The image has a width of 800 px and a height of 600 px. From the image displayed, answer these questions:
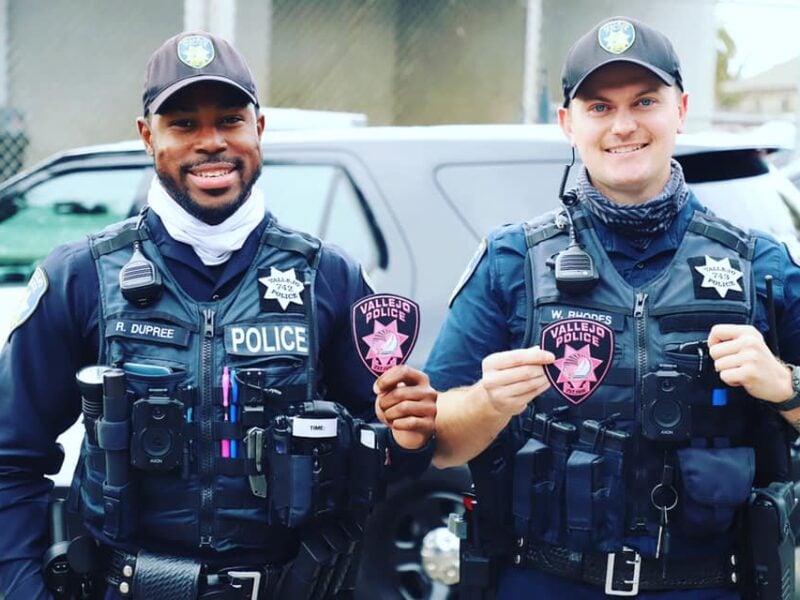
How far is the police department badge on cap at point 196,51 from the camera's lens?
2.41 metres

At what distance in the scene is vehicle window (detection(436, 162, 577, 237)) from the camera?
148 inches

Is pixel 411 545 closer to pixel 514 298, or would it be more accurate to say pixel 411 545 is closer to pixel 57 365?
pixel 514 298

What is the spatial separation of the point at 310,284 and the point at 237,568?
23.9 inches

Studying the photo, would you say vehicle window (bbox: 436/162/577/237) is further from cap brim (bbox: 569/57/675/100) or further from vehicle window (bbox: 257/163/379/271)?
cap brim (bbox: 569/57/675/100)

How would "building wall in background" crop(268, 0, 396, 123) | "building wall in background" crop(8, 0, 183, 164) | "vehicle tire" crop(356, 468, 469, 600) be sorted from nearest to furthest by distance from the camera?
1. "vehicle tire" crop(356, 468, 469, 600)
2. "building wall in background" crop(8, 0, 183, 164)
3. "building wall in background" crop(268, 0, 396, 123)

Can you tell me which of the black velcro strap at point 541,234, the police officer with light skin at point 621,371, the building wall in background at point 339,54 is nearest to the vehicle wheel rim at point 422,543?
the police officer with light skin at point 621,371

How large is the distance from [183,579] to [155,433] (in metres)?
0.30

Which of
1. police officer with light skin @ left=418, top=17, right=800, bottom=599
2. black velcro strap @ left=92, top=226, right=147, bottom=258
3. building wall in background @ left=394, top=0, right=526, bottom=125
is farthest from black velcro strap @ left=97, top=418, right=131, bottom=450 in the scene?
building wall in background @ left=394, top=0, right=526, bottom=125

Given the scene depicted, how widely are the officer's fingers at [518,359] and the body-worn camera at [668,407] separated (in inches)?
9.3

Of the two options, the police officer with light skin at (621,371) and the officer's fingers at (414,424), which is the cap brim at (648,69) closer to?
the police officer with light skin at (621,371)

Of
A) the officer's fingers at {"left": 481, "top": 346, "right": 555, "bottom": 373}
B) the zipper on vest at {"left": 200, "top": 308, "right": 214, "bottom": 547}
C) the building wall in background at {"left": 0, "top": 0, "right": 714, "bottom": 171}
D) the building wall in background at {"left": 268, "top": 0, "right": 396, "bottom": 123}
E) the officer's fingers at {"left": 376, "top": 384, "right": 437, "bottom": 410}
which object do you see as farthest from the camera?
the building wall in background at {"left": 268, "top": 0, "right": 396, "bottom": 123}

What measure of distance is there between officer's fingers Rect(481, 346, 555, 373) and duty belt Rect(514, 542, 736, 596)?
45cm

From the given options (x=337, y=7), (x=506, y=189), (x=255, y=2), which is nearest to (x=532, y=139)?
(x=506, y=189)

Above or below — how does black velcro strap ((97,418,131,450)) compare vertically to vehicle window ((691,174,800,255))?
below
